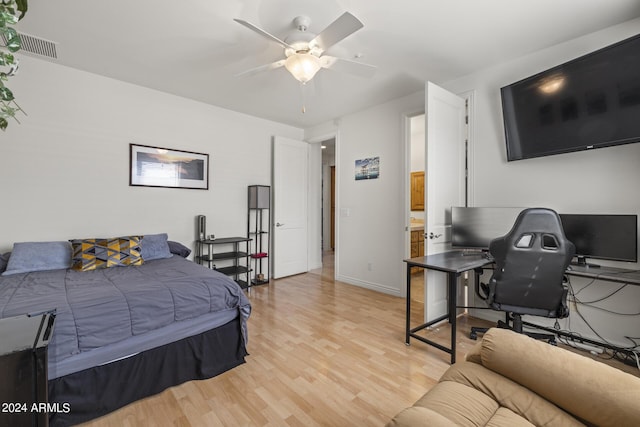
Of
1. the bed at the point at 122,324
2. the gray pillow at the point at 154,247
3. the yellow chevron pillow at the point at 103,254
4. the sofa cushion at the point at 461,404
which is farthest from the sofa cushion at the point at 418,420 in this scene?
the gray pillow at the point at 154,247

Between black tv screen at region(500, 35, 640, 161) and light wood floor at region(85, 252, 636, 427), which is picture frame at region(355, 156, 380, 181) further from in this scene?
light wood floor at region(85, 252, 636, 427)

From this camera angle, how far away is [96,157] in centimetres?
314

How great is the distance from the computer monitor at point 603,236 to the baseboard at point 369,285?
2.04m

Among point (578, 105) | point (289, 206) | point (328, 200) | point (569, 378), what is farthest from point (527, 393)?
point (328, 200)

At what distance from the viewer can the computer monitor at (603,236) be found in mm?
2119

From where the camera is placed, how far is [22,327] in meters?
0.87

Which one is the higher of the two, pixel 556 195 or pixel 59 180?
pixel 59 180

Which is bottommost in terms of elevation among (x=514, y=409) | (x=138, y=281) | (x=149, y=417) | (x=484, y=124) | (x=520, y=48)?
(x=149, y=417)

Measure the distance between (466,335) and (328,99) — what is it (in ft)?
10.8

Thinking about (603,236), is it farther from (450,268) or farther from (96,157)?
(96,157)

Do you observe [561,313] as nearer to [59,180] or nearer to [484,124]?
[484,124]

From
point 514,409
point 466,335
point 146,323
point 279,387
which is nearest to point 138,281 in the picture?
point 146,323

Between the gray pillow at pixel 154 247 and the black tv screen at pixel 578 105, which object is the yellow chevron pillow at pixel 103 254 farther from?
the black tv screen at pixel 578 105

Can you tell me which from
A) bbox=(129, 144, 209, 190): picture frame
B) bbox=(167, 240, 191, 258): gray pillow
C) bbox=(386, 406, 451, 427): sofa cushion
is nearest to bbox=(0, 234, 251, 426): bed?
bbox=(167, 240, 191, 258): gray pillow
